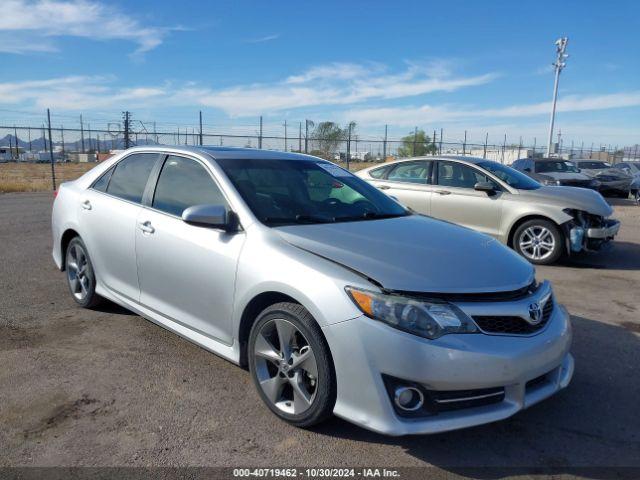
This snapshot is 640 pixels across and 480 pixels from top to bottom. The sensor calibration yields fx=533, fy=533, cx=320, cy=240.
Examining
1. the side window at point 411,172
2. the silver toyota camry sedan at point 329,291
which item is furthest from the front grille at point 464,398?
the side window at point 411,172

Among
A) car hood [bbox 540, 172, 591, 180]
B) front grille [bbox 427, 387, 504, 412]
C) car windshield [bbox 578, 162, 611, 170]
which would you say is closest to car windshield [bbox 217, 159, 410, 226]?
front grille [bbox 427, 387, 504, 412]

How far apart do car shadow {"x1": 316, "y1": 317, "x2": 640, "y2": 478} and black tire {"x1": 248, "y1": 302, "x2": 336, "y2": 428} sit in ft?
0.57

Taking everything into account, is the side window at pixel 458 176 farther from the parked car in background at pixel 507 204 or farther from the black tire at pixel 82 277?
the black tire at pixel 82 277

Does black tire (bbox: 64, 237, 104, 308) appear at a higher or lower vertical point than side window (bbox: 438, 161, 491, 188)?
lower

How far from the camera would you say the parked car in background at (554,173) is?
50.1ft

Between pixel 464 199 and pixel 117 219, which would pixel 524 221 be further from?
pixel 117 219

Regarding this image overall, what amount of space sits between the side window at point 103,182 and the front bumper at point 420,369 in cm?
295

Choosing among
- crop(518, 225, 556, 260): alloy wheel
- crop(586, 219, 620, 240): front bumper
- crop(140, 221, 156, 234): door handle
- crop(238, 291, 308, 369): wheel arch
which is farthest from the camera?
crop(518, 225, 556, 260): alloy wheel

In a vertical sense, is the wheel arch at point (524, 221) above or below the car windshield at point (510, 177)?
below

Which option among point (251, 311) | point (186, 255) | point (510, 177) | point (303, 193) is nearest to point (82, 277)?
point (186, 255)

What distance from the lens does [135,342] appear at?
4.23 meters

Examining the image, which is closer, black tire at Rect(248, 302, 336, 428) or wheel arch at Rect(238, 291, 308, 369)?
black tire at Rect(248, 302, 336, 428)

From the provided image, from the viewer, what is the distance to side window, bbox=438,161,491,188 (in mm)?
8148

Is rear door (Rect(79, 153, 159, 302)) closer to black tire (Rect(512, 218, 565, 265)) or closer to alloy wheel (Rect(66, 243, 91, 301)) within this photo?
alloy wheel (Rect(66, 243, 91, 301))
